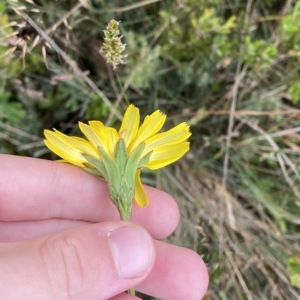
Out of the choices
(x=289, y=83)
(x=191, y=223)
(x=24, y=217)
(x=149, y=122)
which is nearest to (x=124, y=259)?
(x=149, y=122)

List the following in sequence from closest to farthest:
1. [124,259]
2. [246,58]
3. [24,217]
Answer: [124,259]
[24,217]
[246,58]

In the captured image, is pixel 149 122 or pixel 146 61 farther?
pixel 146 61

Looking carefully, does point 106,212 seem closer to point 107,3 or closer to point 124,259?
point 124,259

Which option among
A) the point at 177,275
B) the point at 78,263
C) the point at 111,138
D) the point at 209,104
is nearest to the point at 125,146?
the point at 111,138

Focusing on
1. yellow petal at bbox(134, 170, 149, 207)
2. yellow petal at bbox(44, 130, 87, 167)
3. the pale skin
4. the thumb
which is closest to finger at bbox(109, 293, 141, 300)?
the pale skin

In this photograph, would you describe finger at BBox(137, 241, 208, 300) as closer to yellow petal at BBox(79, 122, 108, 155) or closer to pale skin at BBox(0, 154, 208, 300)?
pale skin at BBox(0, 154, 208, 300)

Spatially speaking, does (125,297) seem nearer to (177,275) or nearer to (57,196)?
(177,275)
